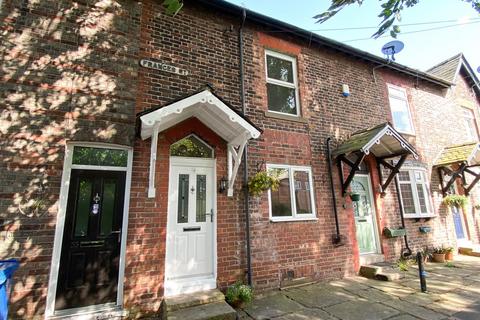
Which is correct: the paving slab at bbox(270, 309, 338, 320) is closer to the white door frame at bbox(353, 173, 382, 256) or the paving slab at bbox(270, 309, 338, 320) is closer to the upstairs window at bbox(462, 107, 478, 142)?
the white door frame at bbox(353, 173, 382, 256)

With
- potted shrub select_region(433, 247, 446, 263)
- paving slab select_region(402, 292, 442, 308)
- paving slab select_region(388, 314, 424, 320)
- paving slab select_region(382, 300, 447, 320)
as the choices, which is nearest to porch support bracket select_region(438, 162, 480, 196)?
potted shrub select_region(433, 247, 446, 263)

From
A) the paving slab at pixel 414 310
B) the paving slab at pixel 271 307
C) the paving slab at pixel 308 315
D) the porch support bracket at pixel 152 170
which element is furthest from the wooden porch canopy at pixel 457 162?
the porch support bracket at pixel 152 170

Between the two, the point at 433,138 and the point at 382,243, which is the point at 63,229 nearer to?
the point at 382,243

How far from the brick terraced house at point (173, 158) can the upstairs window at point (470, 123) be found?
6064 mm

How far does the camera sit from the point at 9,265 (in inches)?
129

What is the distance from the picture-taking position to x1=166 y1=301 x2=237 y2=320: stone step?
3553mm

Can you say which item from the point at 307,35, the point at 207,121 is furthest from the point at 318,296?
the point at 307,35

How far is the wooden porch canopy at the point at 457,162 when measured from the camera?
780 cm

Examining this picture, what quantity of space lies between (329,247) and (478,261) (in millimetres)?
5050

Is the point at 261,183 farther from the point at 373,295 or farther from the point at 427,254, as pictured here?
the point at 427,254

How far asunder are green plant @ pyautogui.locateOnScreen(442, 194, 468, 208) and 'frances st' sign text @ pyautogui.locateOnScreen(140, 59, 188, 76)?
8979mm

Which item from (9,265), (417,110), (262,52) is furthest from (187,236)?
(417,110)

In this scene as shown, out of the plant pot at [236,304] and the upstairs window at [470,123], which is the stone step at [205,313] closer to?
the plant pot at [236,304]

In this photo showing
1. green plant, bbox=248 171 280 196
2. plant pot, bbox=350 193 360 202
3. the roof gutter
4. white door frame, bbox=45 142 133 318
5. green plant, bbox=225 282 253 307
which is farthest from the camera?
plant pot, bbox=350 193 360 202
